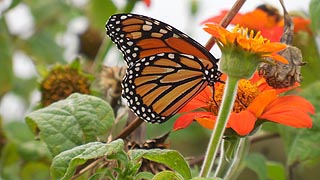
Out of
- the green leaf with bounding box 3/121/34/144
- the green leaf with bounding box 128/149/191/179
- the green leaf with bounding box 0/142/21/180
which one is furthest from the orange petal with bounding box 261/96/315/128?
the green leaf with bounding box 3/121/34/144

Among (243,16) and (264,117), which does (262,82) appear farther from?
(243,16)

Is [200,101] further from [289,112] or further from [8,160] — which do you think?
[8,160]

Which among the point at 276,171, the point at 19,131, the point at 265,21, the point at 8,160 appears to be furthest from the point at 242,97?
the point at 19,131

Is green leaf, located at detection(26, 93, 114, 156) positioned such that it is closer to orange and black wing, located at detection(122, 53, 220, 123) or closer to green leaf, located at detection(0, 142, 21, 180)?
orange and black wing, located at detection(122, 53, 220, 123)

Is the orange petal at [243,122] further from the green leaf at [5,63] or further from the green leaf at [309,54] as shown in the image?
the green leaf at [5,63]

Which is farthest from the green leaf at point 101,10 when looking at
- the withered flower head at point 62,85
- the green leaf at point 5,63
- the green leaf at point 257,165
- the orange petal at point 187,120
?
the orange petal at point 187,120
